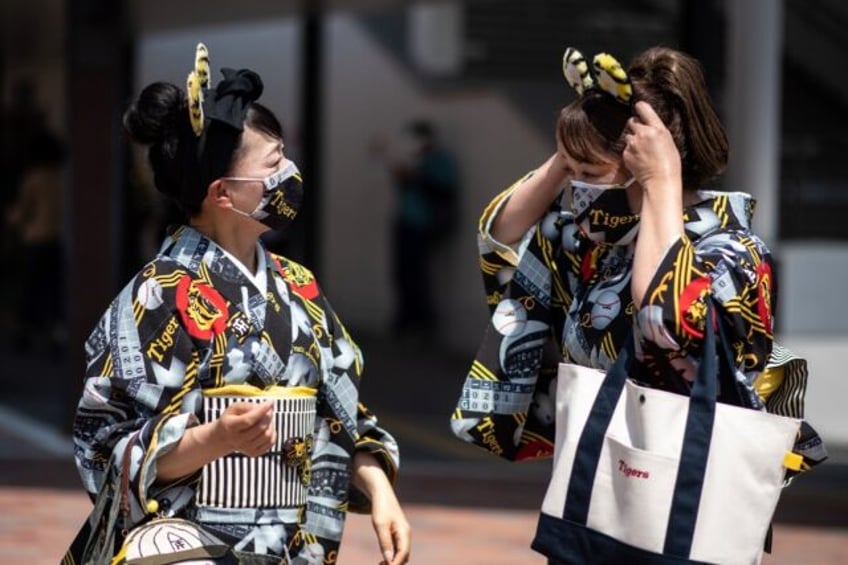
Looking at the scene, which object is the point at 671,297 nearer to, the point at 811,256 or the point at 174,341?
the point at 174,341

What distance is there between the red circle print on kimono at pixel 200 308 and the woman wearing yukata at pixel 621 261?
23.0 inches

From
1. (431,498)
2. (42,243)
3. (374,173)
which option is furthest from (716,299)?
(374,173)

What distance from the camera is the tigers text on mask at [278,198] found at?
3252 millimetres

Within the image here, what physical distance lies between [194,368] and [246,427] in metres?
0.24

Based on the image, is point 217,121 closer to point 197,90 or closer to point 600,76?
point 197,90

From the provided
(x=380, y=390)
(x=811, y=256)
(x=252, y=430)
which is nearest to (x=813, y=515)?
(x=811, y=256)

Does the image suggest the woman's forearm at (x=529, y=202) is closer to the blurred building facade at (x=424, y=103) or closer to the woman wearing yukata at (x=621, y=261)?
the woman wearing yukata at (x=621, y=261)

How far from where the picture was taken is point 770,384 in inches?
126

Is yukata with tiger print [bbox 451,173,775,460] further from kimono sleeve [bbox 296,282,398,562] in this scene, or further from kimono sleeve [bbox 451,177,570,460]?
kimono sleeve [bbox 296,282,398,562]

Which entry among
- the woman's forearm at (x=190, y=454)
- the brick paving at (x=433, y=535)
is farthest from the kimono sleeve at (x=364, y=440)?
the brick paving at (x=433, y=535)

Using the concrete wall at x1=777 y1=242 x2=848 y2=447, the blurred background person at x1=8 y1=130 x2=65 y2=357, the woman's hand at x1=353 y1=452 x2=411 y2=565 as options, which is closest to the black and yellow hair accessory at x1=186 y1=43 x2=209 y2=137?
the woman's hand at x1=353 y1=452 x2=411 y2=565

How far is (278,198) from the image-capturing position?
327cm

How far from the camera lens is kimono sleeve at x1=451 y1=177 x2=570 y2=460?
3406mm

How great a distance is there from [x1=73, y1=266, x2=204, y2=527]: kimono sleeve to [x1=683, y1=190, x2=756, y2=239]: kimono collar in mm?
950
